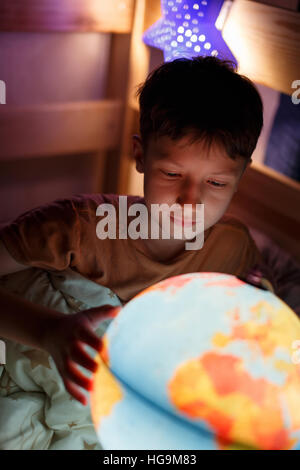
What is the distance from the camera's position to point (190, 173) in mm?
787

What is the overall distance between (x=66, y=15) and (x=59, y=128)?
10.8 inches

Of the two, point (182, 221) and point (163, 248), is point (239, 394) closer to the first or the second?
point (182, 221)

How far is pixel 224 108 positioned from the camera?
0.78m

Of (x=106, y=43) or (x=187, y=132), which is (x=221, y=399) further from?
(x=106, y=43)

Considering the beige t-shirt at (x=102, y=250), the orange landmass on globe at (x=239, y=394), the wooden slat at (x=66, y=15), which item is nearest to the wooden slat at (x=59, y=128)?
the wooden slat at (x=66, y=15)

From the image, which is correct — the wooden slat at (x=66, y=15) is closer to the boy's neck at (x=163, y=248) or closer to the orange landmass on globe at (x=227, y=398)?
the boy's neck at (x=163, y=248)

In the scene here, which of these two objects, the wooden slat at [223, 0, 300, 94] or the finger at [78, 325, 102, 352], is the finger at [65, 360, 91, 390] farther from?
the wooden slat at [223, 0, 300, 94]

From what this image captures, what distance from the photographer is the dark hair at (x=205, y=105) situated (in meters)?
Answer: 0.77

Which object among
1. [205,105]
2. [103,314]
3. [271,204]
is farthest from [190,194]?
[271,204]

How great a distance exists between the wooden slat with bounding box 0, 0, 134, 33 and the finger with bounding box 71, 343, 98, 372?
848 millimetres

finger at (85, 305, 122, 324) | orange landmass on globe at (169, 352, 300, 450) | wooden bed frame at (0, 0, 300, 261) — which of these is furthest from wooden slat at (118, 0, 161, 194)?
orange landmass on globe at (169, 352, 300, 450)

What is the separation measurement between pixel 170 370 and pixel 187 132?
0.36 metres

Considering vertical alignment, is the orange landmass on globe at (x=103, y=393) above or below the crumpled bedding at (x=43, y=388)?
above
